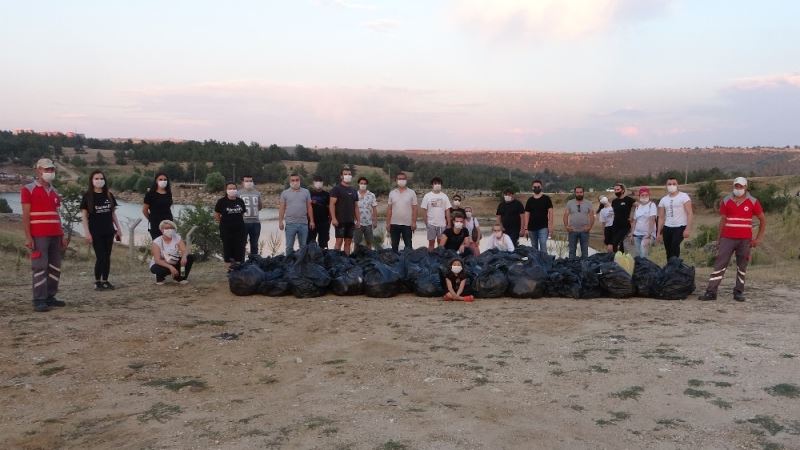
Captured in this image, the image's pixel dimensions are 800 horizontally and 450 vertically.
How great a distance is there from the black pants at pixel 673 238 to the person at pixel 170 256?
6.60m

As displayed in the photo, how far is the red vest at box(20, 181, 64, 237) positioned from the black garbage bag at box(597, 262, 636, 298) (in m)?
6.38

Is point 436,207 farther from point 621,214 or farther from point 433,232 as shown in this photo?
point 621,214

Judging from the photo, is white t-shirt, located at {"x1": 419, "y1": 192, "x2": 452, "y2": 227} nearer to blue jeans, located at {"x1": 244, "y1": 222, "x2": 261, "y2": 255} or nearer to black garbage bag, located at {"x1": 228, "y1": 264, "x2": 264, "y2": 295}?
blue jeans, located at {"x1": 244, "y1": 222, "x2": 261, "y2": 255}

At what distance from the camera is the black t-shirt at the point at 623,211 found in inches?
375

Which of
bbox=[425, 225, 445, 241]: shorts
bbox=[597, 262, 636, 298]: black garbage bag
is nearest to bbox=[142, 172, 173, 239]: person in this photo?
bbox=[425, 225, 445, 241]: shorts

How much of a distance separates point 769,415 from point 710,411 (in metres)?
0.34

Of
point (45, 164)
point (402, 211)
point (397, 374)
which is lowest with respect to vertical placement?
point (397, 374)

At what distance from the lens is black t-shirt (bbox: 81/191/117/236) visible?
24.4ft

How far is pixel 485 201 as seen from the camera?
44.1m

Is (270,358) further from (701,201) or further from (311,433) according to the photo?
(701,201)

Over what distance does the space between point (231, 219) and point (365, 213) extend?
2.07 meters

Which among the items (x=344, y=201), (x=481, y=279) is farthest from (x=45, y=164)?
(x=481, y=279)

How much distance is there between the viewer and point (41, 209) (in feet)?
21.7

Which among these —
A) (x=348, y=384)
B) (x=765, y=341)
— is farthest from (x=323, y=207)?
(x=765, y=341)
